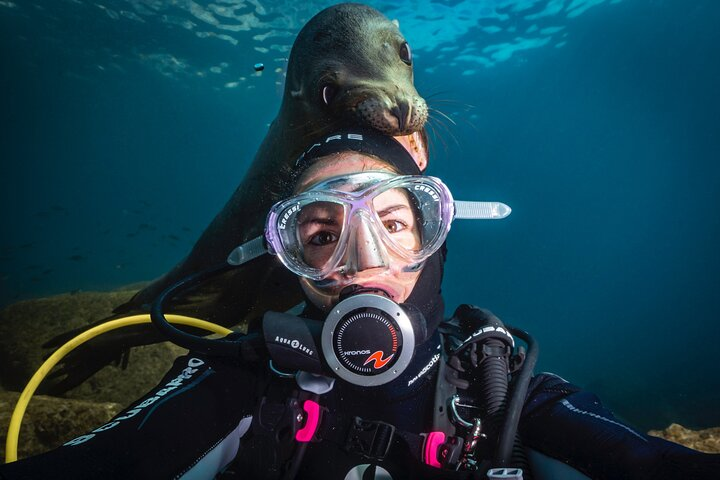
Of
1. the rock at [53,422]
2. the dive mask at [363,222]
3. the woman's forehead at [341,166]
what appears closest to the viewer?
the dive mask at [363,222]

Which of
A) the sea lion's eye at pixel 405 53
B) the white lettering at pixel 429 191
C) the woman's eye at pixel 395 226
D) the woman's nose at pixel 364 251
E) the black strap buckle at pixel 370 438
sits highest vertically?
the sea lion's eye at pixel 405 53

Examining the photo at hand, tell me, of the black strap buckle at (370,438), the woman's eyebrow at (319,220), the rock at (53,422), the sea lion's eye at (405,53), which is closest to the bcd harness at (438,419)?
the black strap buckle at (370,438)

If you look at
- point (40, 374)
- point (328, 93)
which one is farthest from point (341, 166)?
point (40, 374)

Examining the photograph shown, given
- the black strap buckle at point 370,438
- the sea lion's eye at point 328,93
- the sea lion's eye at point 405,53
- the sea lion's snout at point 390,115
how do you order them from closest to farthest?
the black strap buckle at point 370,438 < the sea lion's snout at point 390,115 < the sea lion's eye at point 328,93 < the sea lion's eye at point 405,53

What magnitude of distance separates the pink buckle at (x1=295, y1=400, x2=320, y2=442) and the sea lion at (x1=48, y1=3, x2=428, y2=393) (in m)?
1.77

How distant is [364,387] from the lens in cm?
217

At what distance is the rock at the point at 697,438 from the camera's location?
441 cm

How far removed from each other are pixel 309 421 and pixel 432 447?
0.64 m

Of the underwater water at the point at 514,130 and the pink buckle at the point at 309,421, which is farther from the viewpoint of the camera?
the underwater water at the point at 514,130

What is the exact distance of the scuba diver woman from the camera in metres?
1.71

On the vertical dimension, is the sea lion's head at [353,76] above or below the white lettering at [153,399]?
above

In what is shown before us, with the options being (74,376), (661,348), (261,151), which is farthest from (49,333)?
(661,348)

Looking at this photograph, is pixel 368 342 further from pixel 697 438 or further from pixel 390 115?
pixel 697 438

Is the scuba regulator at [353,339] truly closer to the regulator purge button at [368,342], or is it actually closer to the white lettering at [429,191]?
the regulator purge button at [368,342]
